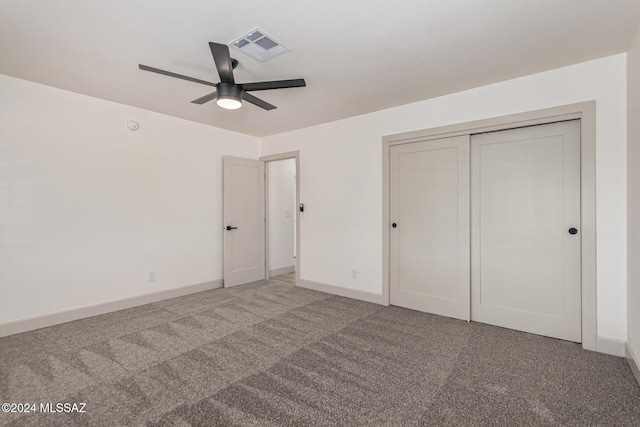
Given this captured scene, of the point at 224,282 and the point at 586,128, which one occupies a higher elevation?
the point at 586,128

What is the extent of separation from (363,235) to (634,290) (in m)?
2.60

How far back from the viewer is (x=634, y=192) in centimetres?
230

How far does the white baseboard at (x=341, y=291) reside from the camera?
401cm

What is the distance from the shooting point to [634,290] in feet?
7.59

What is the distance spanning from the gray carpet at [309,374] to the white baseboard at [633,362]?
5cm

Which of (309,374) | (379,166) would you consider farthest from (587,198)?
(309,374)

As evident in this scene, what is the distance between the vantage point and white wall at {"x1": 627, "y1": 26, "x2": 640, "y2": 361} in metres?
2.21

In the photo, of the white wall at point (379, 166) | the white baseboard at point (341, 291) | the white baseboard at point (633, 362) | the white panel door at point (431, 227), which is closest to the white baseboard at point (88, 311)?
the white baseboard at point (341, 291)

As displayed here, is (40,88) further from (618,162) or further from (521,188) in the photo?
(618,162)

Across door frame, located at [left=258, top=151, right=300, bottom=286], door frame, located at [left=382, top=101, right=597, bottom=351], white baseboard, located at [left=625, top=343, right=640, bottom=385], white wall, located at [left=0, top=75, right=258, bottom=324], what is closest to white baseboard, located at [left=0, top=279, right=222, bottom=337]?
white wall, located at [left=0, top=75, right=258, bottom=324]

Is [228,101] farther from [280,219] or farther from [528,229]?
[280,219]

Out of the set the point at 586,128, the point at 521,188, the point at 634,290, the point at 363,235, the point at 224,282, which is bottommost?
the point at 224,282

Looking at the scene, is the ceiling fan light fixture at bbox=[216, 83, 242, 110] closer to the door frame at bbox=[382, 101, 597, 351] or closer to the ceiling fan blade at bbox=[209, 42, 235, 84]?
the ceiling fan blade at bbox=[209, 42, 235, 84]

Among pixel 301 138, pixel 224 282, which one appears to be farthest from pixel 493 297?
pixel 224 282
